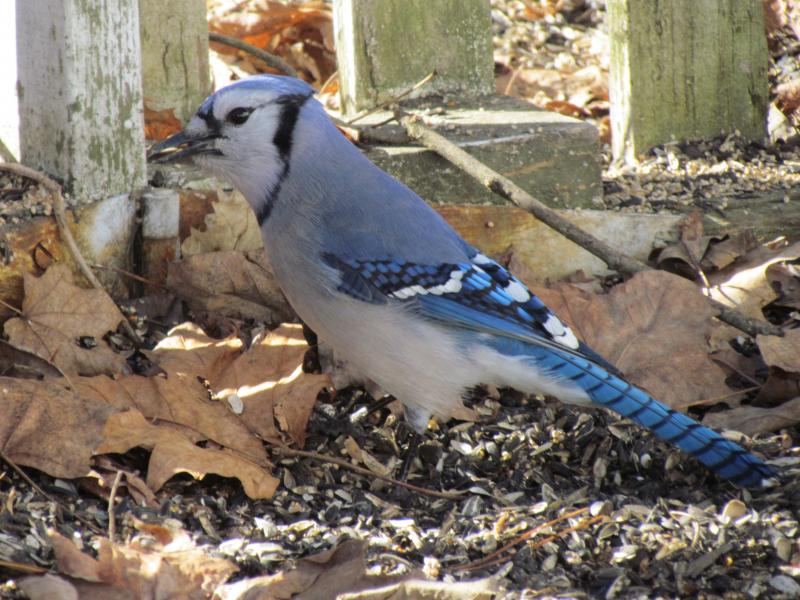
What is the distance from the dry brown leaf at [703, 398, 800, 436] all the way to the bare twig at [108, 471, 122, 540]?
1468mm

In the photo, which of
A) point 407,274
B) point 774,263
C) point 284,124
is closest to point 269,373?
point 407,274

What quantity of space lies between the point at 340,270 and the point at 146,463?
65 centimetres

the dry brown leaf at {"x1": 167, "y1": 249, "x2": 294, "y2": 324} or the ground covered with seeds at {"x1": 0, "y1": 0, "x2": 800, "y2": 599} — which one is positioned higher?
the dry brown leaf at {"x1": 167, "y1": 249, "x2": 294, "y2": 324}

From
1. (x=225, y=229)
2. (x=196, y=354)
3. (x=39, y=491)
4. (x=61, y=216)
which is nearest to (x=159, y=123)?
(x=225, y=229)

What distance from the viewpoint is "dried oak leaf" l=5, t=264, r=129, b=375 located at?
2.93 m

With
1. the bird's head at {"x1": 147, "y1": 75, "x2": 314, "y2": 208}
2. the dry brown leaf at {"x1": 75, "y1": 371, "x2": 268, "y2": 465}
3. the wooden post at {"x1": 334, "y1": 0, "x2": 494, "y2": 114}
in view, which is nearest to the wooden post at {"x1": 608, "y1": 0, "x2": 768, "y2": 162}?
the wooden post at {"x1": 334, "y1": 0, "x2": 494, "y2": 114}

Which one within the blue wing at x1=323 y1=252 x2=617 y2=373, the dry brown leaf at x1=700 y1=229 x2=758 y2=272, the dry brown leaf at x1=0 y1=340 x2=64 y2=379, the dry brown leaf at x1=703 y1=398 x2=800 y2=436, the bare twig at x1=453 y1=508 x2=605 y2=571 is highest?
the blue wing at x1=323 y1=252 x2=617 y2=373

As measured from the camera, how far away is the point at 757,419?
299cm

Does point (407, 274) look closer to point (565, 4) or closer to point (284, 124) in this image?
point (284, 124)

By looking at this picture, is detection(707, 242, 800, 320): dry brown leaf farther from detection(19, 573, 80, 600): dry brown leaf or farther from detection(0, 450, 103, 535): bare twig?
detection(19, 573, 80, 600): dry brown leaf

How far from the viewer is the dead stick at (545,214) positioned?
3.28m

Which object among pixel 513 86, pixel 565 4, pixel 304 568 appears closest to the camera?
pixel 304 568

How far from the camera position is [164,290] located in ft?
11.1

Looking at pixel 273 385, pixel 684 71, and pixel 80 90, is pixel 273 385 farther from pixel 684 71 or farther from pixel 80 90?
pixel 684 71
